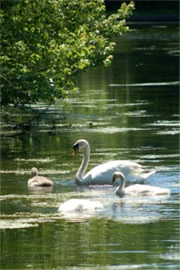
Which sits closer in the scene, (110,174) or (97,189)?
(97,189)

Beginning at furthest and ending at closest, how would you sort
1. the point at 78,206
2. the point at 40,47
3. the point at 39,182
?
1. the point at 40,47
2. the point at 39,182
3. the point at 78,206

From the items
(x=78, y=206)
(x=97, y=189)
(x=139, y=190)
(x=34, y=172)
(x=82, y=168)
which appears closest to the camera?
(x=78, y=206)

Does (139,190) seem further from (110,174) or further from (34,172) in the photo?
(34,172)

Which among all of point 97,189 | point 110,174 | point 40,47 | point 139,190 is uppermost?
point 40,47

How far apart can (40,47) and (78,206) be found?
34.1ft

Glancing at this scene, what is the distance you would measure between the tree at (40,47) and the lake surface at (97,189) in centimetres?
111

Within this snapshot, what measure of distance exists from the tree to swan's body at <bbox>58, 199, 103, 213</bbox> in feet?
30.3

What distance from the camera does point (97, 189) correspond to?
22.2 m

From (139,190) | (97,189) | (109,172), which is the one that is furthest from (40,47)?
(139,190)

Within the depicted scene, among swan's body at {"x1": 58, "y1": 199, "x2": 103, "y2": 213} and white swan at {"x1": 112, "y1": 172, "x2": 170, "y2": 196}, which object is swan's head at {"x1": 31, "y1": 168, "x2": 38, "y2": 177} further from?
swan's body at {"x1": 58, "y1": 199, "x2": 103, "y2": 213}

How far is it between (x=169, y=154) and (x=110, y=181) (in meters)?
3.72

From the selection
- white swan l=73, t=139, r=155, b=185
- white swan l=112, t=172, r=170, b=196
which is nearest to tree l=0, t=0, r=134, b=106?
white swan l=73, t=139, r=155, b=185

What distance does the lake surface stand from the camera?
630 inches

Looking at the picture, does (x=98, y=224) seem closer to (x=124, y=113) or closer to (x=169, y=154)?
(x=169, y=154)
